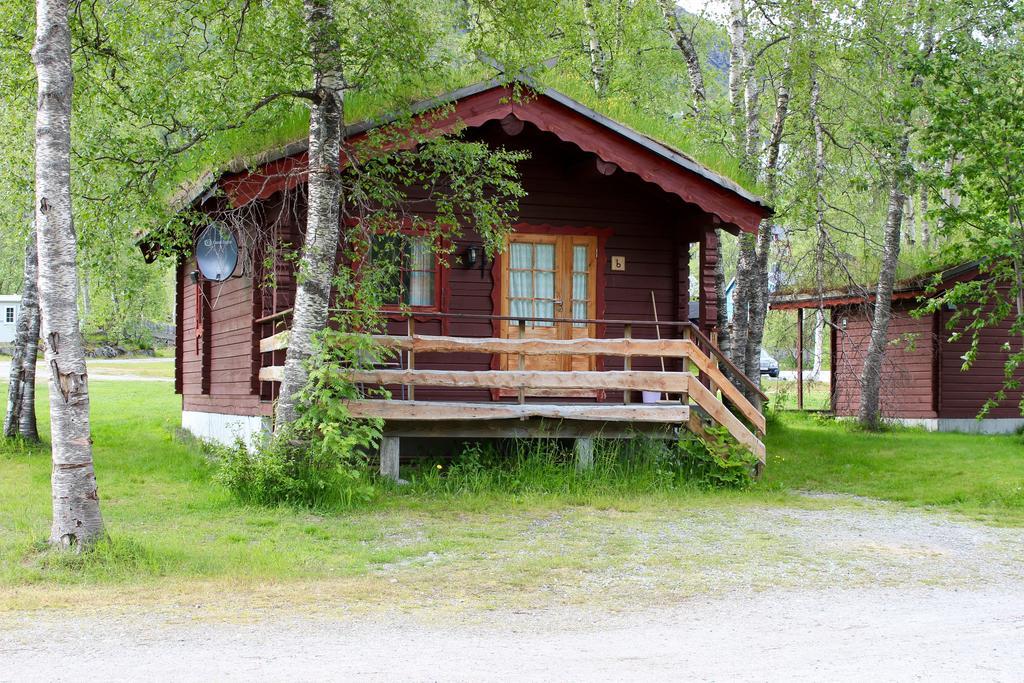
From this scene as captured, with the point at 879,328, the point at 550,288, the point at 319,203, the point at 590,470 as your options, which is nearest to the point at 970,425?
the point at 879,328

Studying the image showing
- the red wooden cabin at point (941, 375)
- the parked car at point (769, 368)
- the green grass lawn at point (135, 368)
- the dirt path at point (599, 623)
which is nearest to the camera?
the dirt path at point (599, 623)

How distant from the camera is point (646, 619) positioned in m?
6.79

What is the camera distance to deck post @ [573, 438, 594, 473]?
509 inches

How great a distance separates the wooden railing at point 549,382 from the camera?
1216 centimetres

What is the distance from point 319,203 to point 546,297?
14.6ft

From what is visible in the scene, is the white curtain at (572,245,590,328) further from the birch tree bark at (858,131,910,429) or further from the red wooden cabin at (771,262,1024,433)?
the red wooden cabin at (771,262,1024,433)

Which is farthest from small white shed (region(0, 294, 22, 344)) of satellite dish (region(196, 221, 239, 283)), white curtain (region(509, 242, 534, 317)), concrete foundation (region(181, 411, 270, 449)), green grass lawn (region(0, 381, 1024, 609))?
white curtain (region(509, 242, 534, 317))

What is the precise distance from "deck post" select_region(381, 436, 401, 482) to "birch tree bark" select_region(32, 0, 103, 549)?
468cm

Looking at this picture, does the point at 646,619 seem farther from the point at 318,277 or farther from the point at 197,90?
the point at 197,90

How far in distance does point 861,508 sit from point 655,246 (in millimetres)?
4840

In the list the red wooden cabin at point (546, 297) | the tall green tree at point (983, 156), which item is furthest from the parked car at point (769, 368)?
the tall green tree at point (983, 156)

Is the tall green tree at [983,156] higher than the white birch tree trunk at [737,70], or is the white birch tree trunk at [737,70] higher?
the white birch tree trunk at [737,70]

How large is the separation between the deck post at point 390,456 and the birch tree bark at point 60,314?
15.3ft

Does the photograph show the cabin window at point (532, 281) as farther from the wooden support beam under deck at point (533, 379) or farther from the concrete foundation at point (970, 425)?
the concrete foundation at point (970, 425)
